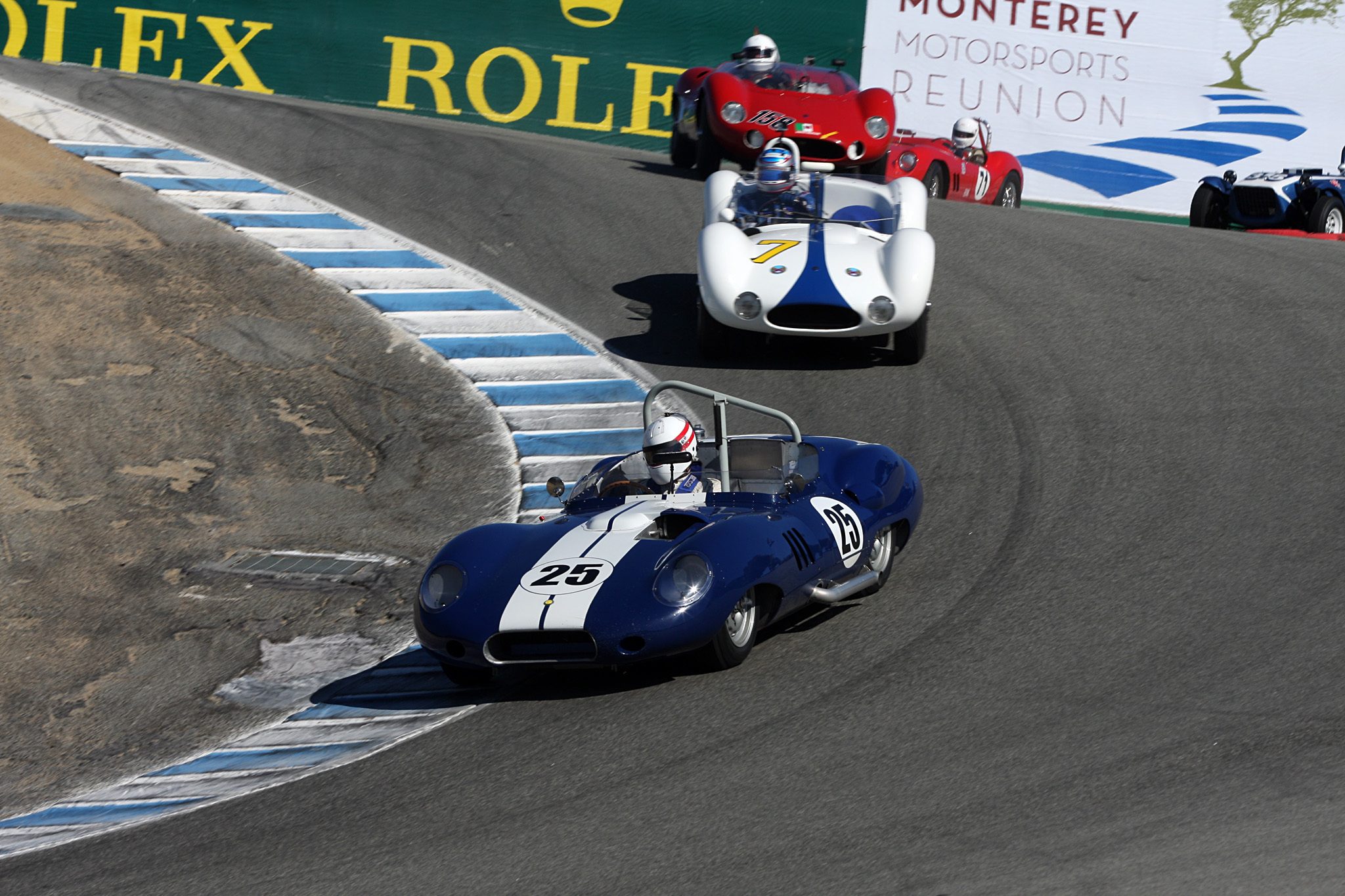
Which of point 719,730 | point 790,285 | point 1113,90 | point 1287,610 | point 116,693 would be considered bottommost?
point 116,693

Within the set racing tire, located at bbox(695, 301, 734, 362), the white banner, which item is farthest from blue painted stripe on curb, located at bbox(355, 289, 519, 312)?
the white banner

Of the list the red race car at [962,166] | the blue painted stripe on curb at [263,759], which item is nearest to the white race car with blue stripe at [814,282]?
the red race car at [962,166]

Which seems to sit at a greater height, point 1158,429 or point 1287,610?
point 1158,429

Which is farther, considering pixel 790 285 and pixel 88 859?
pixel 790 285

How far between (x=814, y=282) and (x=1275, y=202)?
8.84 m

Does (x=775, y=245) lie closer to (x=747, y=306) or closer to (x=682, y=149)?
(x=747, y=306)

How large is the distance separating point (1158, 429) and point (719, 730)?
15.6 ft

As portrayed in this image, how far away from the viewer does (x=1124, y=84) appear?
18.6m

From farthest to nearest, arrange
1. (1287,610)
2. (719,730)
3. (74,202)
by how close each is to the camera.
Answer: (74,202)
(1287,610)
(719,730)

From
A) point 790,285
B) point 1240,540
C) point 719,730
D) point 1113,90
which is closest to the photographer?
point 719,730

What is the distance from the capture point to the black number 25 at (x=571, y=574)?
5.46 meters

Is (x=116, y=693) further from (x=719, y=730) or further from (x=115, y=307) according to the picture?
(x=115, y=307)

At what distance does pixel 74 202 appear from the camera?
39.7 ft

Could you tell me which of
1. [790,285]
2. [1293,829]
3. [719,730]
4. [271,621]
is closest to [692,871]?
[719,730]
